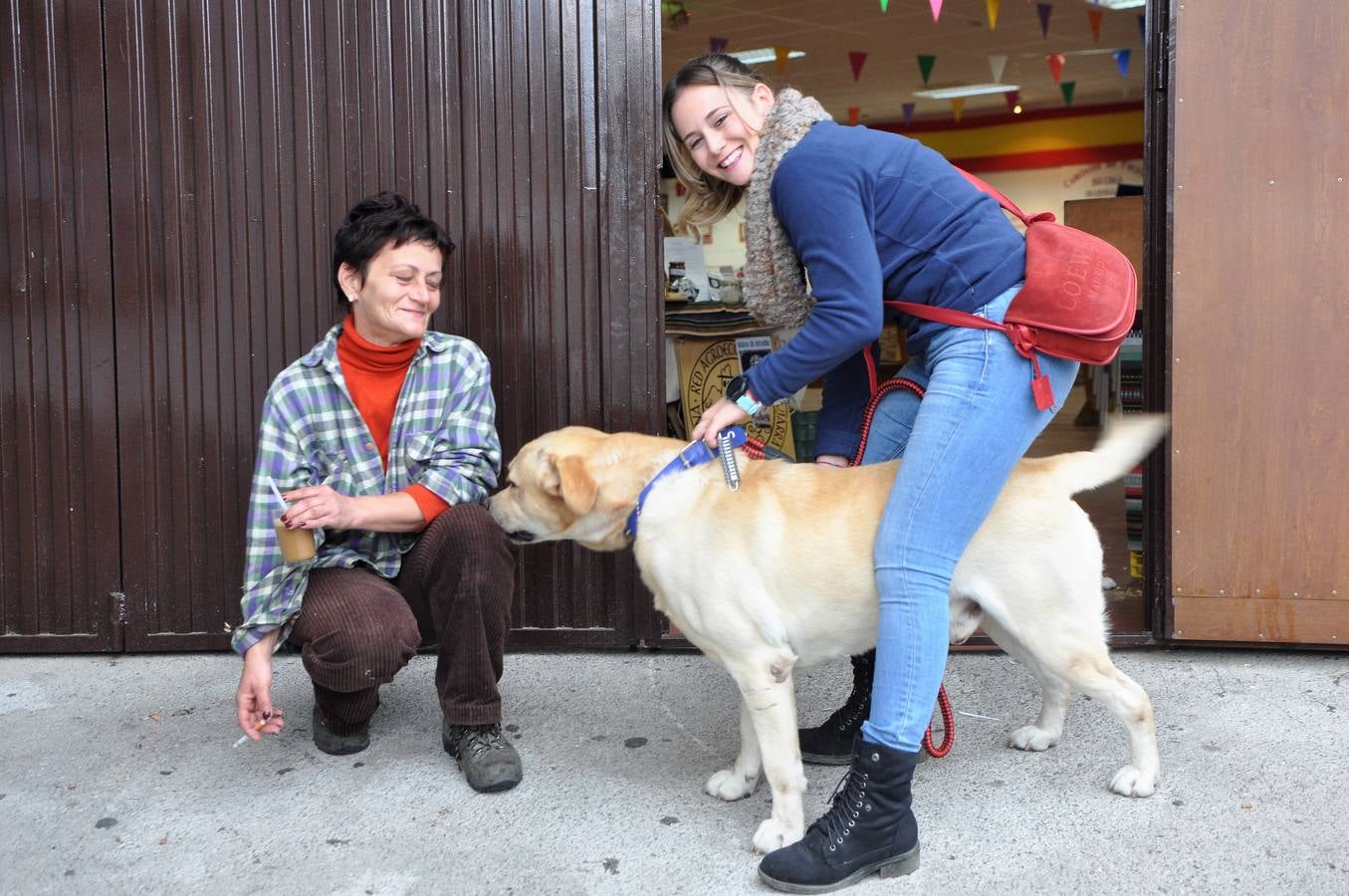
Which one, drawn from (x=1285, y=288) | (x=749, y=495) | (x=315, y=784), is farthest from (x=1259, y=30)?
(x=315, y=784)

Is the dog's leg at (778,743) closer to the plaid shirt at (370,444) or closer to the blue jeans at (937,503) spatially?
the blue jeans at (937,503)

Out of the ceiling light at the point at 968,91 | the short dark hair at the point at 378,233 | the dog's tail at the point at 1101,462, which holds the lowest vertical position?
the dog's tail at the point at 1101,462

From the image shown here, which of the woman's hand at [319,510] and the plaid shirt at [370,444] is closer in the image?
the woman's hand at [319,510]

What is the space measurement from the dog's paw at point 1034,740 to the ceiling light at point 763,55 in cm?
884

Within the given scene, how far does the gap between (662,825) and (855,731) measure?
64 centimetres

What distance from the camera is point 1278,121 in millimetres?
3775

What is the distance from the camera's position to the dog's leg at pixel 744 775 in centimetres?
295

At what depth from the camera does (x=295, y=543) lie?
9.50 ft

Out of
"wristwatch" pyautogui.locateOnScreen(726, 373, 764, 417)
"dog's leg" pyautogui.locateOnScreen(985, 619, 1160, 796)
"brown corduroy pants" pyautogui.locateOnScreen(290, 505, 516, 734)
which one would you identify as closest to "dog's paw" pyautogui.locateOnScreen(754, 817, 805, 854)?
"dog's leg" pyautogui.locateOnScreen(985, 619, 1160, 796)

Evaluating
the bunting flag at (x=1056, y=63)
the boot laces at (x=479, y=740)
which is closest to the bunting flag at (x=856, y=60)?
the bunting flag at (x=1056, y=63)

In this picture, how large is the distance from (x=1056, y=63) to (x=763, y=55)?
3.05m

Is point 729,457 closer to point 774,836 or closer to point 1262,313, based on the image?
point 774,836

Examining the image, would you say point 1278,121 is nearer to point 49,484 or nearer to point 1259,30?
point 1259,30

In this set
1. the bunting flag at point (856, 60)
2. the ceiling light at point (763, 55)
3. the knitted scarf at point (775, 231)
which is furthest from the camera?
the bunting flag at point (856, 60)
